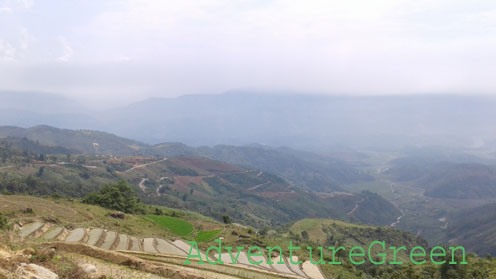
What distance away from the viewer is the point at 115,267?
17734 mm

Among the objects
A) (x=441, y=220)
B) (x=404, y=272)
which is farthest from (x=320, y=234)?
(x=441, y=220)

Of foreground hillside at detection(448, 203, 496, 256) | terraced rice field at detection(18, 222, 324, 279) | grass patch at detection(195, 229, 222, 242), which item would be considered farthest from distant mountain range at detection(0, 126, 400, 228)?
terraced rice field at detection(18, 222, 324, 279)

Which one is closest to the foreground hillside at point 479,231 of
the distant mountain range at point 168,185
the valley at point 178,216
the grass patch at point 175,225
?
the valley at point 178,216

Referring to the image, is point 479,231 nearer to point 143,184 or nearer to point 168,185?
point 168,185

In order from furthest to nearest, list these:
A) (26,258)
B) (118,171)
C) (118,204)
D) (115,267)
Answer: (118,171)
(118,204)
(115,267)
(26,258)

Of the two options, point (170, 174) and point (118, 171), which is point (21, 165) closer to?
point (118, 171)

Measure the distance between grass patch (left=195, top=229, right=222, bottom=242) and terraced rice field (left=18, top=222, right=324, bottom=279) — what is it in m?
5.59

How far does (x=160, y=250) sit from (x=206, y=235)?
12.6 m

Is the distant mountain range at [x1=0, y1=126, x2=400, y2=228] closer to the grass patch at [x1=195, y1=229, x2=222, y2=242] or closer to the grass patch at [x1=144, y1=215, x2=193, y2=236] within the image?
the grass patch at [x1=144, y1=215, x2=193, y2=236]

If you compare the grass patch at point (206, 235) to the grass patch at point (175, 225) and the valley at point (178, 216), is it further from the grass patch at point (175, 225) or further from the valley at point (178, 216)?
the grass patch at point (175, 225)

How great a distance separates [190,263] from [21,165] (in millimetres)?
119027

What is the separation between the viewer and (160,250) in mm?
27891

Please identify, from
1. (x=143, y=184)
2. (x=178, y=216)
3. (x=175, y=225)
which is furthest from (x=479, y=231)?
(x=175, y=225)

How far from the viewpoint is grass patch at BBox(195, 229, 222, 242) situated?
38019 mm
